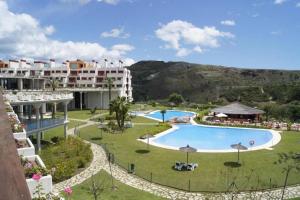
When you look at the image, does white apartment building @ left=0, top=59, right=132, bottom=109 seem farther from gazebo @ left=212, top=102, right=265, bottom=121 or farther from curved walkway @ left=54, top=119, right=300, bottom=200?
curved walkway @ left=54, top=119, right=300, bottom=200

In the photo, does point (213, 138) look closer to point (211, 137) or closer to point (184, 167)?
point (211, 137)

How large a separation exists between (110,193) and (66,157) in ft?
28.7

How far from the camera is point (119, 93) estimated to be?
6788 cm

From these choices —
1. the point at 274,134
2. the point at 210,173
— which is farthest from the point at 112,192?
the point at 274,134

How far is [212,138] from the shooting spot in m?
37.3

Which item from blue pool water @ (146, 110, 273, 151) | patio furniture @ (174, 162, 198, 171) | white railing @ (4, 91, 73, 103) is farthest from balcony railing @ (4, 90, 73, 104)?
patio furniture @ (174, 162, 198, 171)

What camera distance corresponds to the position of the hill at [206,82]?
294 feet

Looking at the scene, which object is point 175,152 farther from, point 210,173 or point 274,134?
point 274,134

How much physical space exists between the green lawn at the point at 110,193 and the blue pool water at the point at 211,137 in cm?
1320

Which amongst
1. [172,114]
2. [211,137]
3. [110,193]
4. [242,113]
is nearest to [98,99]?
[172,114]

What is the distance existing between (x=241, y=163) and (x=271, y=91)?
207 feet

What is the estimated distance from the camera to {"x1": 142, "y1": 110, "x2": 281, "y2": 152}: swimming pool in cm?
3185

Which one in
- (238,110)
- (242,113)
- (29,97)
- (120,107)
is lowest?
(242,113)

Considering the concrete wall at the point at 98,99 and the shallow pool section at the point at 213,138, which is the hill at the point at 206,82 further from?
the shallow pool section at the point at 213,138
